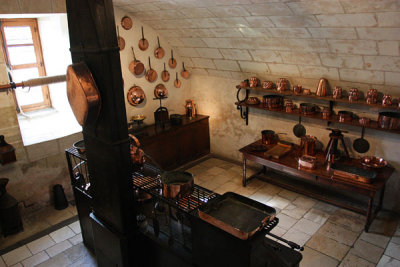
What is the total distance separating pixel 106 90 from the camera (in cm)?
241

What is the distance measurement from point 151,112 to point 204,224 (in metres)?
4.25

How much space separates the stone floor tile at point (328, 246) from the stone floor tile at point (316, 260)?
0.07 meters

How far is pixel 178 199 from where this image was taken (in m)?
2.55

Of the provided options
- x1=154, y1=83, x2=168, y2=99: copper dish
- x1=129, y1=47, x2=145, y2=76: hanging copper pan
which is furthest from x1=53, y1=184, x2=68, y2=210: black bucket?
x1=154, y1=83, x2=168, y2=99: copper dish

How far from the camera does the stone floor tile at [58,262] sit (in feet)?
12.3

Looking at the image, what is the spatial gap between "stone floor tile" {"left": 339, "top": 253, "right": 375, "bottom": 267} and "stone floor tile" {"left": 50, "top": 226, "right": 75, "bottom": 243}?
3465mm

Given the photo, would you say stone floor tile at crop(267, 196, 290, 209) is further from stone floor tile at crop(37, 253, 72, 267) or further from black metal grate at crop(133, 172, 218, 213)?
stone floor tile at crop(37, 253, 72, 267)

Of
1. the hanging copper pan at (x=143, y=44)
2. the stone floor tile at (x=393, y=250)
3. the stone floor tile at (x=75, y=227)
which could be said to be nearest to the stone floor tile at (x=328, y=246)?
the stone floor tile at (x=393, y=250)

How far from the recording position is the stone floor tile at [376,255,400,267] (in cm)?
360

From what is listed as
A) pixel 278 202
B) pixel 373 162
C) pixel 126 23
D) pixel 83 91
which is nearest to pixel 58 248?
pixel 83 91

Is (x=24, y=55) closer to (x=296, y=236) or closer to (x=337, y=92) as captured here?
(x=337, y=92)

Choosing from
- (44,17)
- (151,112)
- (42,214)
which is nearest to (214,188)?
(151,112)

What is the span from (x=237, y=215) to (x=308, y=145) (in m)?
3.00

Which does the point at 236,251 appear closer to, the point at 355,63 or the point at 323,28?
the point at 323,28
